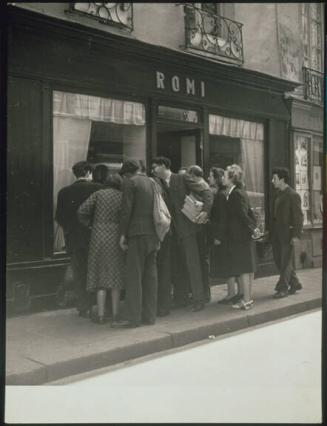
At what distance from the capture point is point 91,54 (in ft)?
24.2

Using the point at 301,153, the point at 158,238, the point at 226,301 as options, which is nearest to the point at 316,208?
the point at 301,153

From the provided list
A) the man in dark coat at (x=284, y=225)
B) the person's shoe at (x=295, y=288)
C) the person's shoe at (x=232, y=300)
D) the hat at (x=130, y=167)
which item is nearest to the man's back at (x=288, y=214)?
the man in dark coat at (x=284, y=225)

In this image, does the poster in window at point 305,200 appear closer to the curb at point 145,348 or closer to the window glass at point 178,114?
the curb at point 145,348

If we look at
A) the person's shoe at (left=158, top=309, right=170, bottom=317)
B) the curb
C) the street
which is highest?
the person's shoe at (left=158, top=309, right=170, bottom=317)

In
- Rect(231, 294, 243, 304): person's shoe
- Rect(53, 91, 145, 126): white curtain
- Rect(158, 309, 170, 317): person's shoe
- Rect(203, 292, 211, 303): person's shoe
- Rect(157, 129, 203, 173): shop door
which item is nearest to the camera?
Rect(158, 309, 170, 317): person's shoe

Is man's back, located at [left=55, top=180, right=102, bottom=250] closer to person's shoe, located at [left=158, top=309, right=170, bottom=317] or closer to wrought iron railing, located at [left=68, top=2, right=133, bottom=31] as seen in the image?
person's shoe, located at [left=158, top=309, right=170, bottom=317]

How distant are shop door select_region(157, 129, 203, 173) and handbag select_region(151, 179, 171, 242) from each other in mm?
2431

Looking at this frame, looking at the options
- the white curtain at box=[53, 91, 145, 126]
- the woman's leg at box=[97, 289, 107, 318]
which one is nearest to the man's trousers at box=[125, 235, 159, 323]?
the woman's leg at box=[97, 289, 107, 318]

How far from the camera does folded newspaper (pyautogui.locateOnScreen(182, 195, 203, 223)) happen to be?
22.8 ft

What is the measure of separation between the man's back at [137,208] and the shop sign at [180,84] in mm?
2670

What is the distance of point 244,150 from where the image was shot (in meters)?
10.0

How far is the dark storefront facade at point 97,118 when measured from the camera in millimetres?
6645

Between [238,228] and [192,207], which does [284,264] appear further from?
[192,207]

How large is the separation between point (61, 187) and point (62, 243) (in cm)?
73
